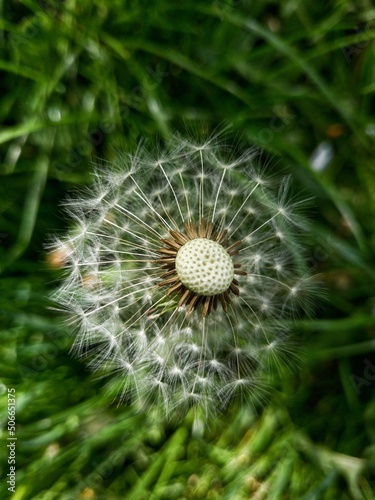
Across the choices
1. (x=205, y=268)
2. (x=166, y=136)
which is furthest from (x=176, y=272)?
(x=166, y=136)

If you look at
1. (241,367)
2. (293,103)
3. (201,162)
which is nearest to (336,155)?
(293,103)

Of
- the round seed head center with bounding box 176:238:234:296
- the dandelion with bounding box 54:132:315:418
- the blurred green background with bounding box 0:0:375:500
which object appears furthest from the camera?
the blurred green background with bounding box 0:0:375:500

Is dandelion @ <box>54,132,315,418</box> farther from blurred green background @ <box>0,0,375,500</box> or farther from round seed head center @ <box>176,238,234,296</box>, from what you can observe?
blurred green background @ <box>0,0,375,500</box>

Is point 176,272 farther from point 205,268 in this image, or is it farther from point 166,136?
point 166,136

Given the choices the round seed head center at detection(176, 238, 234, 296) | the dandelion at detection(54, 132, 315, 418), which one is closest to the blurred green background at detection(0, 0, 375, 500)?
the dandelion at detection(54, 132, 315, 418)

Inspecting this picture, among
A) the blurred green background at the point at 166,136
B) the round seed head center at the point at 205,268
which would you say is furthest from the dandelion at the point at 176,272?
the blurred green background at the point at 166,136
